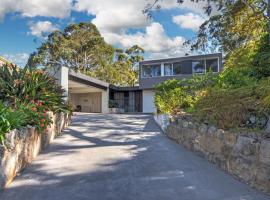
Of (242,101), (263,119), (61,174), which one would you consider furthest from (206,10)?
(61,174)

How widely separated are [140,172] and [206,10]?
9438mm

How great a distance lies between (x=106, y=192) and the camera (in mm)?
3988

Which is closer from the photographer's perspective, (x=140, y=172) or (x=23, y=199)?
(x=23, y=199)

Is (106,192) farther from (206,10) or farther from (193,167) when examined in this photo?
(206,10)

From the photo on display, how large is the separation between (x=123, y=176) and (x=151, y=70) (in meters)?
21.6

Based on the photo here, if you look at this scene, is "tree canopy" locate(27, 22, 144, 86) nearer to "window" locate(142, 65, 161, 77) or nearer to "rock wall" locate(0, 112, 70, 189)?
"window" locate(142, 65, 161, 77)

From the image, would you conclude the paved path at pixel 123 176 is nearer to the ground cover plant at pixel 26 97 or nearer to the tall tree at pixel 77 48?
the ground cover plant at pixel 26 97

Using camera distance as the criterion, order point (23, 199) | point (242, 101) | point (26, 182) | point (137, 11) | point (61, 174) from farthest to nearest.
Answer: point (137, 11) < point (242, 101) < point (61, 174) < point (26, 182) < point (23, 199)

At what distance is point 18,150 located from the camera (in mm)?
4715

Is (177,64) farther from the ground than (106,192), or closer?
farther from the ground

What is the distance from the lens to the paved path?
389 cm

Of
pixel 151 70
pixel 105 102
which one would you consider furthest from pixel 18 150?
pixel 151 70

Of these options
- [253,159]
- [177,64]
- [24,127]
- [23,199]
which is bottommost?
[23,199]

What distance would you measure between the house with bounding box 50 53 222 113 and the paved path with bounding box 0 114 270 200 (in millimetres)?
13405
